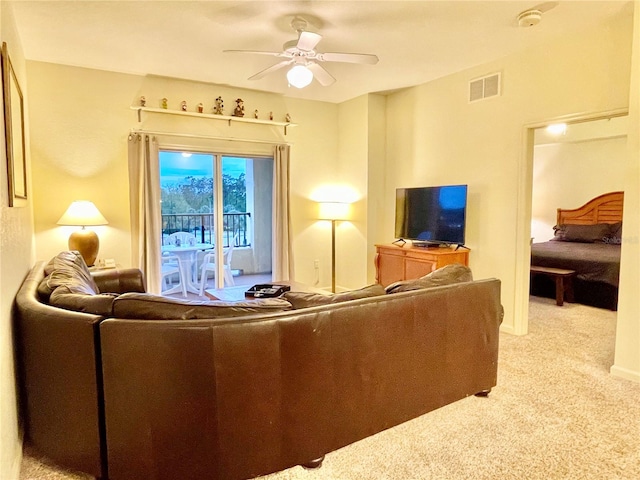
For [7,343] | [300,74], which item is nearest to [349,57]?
[300,74]

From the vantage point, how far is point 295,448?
1.87 metres

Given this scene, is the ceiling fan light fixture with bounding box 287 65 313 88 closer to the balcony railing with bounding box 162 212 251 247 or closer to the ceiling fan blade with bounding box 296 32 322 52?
the ceiling fan blade with bounding box 296 32 322 52

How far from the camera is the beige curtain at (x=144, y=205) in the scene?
4.46 m

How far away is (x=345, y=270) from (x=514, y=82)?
124 inches

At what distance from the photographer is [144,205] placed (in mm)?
4480

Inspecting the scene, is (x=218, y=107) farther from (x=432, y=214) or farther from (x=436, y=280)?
(x=436, y=280)

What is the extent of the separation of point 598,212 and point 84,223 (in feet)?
24.5

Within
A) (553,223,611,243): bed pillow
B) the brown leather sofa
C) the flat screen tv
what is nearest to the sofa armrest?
the brown leather sofa

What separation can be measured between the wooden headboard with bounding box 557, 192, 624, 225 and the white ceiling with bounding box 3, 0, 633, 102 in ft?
13.6

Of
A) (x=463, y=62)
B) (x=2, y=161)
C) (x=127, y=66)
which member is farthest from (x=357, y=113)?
(x=2, y=161)

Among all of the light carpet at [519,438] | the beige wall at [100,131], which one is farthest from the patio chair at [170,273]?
the light carpet at [519,438]

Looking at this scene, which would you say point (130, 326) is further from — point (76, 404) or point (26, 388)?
point (26, 388)

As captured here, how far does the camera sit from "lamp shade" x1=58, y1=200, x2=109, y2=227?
390cm

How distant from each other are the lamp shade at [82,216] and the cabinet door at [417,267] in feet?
10.5
